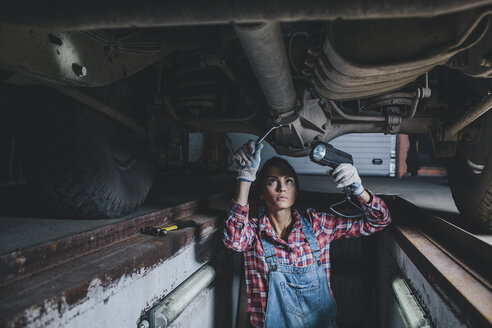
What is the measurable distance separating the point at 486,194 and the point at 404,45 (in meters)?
0.80

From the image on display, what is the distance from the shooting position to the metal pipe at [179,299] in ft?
3.49

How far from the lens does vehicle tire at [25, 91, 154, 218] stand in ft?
4.05

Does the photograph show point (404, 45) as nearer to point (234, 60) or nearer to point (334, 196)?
point (234, 60)

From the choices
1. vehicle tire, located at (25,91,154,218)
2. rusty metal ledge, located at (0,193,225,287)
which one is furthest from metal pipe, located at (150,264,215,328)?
vehicle tire, located at (25,91,154,218)

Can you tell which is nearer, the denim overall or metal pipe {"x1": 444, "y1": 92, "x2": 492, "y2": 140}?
metal pipe {"x1": 444, "y1": 92, "x2": 492, "y2": 140}

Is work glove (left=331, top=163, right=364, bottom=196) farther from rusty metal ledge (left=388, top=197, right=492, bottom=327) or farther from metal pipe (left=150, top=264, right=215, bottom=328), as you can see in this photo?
metal pipe (left=150, top=264, right=215, bottom=328)

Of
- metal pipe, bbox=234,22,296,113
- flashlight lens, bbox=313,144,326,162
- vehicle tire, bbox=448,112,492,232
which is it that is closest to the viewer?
metal pipe, bbox=234,22,296,113

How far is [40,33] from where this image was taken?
804 millimetres

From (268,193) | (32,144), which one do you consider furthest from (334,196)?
(32,144)

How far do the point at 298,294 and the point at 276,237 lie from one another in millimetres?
284

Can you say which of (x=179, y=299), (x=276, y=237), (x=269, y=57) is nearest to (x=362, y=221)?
(x=276, y=237)

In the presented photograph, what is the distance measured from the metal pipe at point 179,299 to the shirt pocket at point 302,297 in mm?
367

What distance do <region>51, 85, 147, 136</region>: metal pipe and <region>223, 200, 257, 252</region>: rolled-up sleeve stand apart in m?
0.60

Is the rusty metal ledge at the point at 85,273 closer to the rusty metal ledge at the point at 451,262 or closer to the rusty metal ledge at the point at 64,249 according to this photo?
the rusty metal ledge at the point at 64,249
